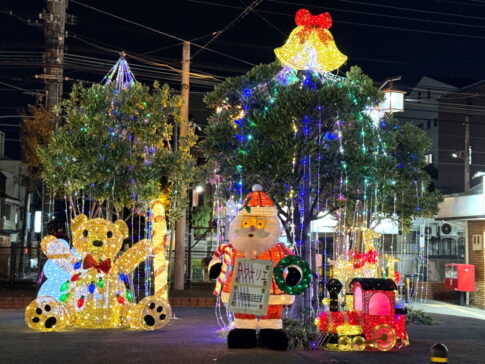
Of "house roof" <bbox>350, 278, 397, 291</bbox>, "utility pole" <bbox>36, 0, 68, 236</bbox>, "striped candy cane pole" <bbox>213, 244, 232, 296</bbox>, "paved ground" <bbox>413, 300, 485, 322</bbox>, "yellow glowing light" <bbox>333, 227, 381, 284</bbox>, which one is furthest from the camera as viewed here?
"utility pole" <bbox>36, 0, 68, 236</bbox>

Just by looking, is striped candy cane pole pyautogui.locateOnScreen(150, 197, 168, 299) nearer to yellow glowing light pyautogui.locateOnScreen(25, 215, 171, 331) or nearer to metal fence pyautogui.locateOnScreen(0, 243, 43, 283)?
yellow glowing light pyautogui.locateOnScreen(25, 215, 171, 331)

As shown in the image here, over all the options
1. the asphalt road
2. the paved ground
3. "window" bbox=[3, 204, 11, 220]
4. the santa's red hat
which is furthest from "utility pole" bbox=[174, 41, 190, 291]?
"window" bbox=[3, 204, 11, 220]

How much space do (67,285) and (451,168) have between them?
34.8 m

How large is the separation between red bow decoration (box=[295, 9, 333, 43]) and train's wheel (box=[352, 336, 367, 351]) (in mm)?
5341

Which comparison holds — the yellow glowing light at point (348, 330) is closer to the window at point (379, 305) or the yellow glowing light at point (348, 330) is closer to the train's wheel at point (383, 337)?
the train's wheel at point (383, 337)

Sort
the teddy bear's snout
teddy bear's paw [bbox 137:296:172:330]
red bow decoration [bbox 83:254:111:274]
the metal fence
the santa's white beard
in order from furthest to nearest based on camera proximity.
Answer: the metal fence < the teddy bear's snout < red bow decoration [bbox 83:254:111:274] < teddy bear's paw [bbox 137:296:172:330] < the santa's white beard

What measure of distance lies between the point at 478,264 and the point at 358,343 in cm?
1096

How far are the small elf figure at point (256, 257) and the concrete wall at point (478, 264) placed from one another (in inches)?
428

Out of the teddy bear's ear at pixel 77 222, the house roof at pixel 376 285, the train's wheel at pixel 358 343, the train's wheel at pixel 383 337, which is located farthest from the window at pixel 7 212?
the train's wheel at pixel 383 337

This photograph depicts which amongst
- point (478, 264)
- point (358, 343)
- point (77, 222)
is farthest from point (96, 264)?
point (478, 264)

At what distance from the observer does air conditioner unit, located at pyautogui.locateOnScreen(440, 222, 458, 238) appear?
1091 inches

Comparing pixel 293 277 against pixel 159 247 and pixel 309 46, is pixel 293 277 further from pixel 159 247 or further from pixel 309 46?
pixel 159 247

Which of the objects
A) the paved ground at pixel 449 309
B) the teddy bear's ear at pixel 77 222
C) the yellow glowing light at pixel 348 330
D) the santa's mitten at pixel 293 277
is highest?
the teddy bear's ear at pixel 77 222

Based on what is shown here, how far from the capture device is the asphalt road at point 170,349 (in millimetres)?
8578
